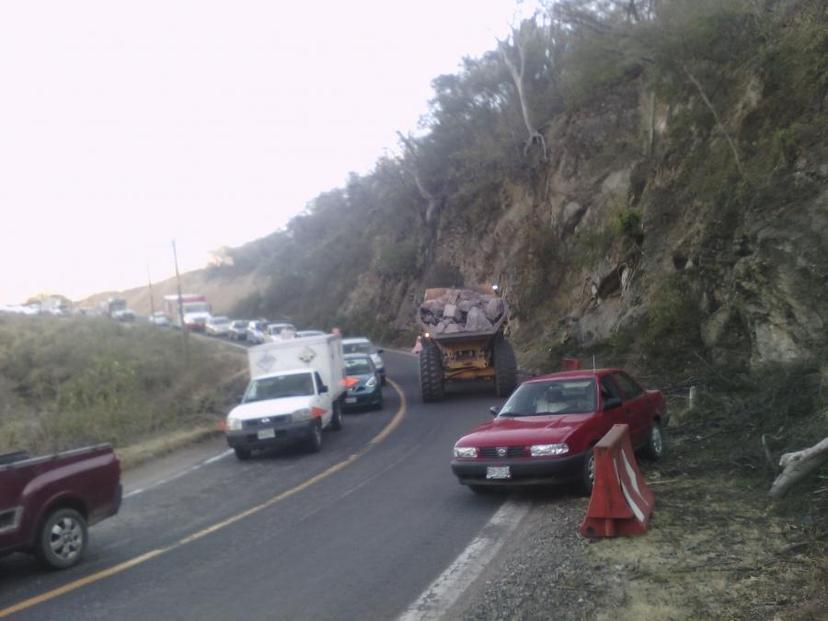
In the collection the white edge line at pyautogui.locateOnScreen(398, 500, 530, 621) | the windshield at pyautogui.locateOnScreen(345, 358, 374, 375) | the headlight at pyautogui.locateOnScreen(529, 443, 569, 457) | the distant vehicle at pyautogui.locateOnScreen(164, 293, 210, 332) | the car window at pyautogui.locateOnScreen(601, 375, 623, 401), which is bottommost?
the white edge line at pyautogui.locateOnScreen(398, 500, 530, 621)

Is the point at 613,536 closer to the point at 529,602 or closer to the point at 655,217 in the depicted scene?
the point at 529,602

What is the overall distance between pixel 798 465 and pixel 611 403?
2.86 m

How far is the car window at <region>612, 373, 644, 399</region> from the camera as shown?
1162 cm

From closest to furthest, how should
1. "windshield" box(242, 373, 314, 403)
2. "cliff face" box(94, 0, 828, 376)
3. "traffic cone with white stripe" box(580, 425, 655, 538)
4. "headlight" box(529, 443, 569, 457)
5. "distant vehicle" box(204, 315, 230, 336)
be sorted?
"traffic cone with white stripe" box(580, 425, 655, 538), "headlight" box(529, 443, 569, 457), "cliff face" box(94, 0, 828, 376), "windshield" box(242, 373, 314, 403), "distant vehicle" box(204, 315, 230, 336)

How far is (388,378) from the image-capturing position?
33781 millimetres

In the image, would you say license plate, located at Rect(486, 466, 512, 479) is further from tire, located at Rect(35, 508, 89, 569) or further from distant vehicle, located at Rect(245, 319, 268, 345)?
distant vehicle, located at Rect(245, 319, 268, 345)

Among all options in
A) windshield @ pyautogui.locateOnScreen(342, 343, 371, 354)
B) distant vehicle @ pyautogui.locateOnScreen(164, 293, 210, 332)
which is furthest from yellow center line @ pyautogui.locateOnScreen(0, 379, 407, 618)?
distant vehicle @ pyautogui.locateOnScreen(164, 293, 210, 332)

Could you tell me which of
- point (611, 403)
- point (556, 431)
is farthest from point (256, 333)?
point (556, 431)

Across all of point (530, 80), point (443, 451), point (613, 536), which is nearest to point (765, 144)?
point (443, 451)

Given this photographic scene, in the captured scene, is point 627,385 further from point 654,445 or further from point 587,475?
point 587,475

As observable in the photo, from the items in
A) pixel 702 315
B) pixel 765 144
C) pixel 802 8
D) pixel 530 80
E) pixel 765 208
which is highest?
pixel 530 80

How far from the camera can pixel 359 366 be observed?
24281mm

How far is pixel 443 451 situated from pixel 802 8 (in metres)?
13.3

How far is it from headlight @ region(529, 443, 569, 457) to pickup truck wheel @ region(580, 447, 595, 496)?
0.38m
